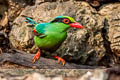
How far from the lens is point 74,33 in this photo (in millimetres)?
3191

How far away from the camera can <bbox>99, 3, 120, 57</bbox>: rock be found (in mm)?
3139

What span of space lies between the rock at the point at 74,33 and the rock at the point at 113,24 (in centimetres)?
13

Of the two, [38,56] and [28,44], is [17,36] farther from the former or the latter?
[38,56]

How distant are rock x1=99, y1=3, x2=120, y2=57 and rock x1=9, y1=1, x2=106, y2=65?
13 cm

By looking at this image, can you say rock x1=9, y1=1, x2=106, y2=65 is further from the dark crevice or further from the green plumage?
the green plumage

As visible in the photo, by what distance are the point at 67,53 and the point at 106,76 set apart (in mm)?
2213

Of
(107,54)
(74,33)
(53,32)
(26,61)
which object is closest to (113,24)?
(107,54)

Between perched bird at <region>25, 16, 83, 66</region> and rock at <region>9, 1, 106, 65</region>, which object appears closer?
perched bird at <region>25, 16, 83, 66</region>

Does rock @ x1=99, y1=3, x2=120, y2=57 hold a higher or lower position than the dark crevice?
higher

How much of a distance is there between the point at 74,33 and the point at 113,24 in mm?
695

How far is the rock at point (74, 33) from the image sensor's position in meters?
3.15

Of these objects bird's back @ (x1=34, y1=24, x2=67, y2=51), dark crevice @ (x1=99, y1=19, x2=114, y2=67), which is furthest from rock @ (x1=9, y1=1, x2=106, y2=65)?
bird's back @ (x1=34, y1=24, x2=67, y2=51)

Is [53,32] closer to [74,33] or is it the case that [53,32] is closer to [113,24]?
[74,33]

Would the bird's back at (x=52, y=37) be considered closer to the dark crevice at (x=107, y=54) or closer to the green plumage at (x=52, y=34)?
the green plumage at (x=52, y=34)
